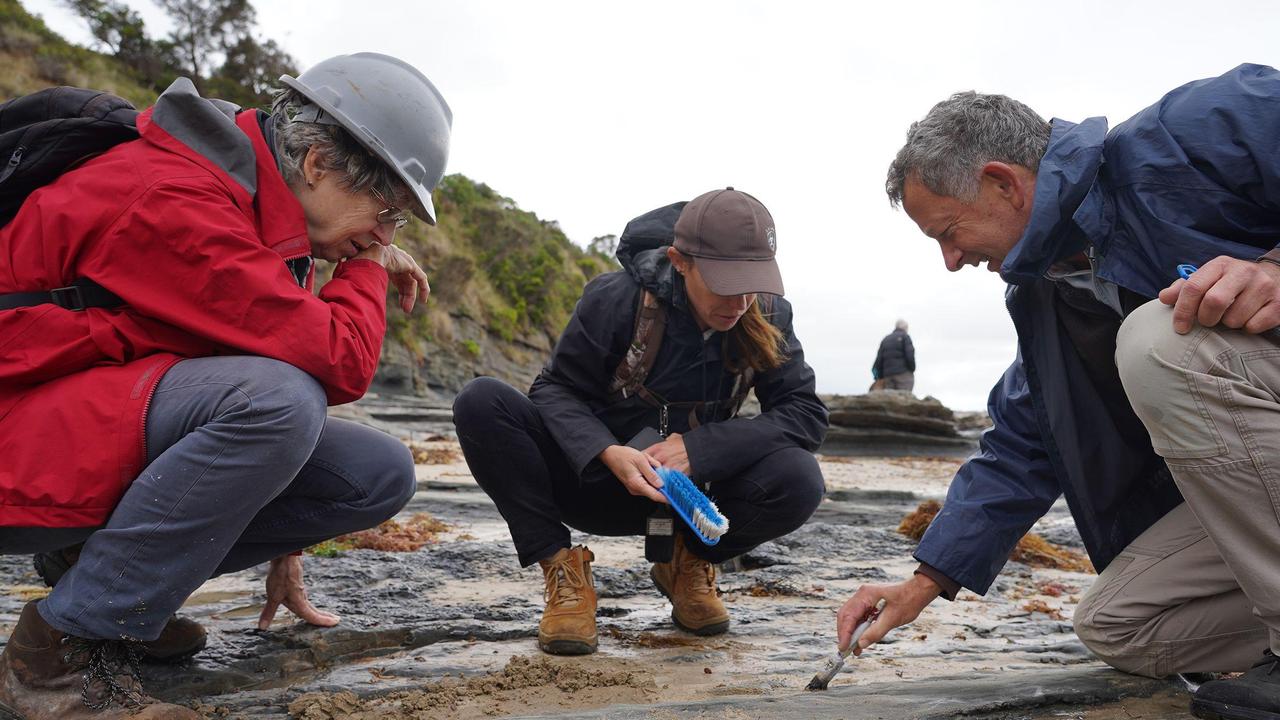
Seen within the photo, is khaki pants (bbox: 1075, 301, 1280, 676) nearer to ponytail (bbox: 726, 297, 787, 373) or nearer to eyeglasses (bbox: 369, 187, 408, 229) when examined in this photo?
ponytail (bbox: 726, 297, 787, 373)

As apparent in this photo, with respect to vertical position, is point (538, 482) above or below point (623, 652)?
above

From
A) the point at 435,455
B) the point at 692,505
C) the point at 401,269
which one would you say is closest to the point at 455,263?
the point at 435,455

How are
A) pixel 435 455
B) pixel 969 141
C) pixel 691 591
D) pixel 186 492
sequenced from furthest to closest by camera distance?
pixel 435 455
pixel 691 591
pixel 969 141
pixel 186 492

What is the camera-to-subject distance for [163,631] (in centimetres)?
263

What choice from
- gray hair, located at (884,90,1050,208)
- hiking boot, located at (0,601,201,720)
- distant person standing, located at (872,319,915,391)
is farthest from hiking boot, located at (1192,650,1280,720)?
distant person standing, located at (872,319,915,391)

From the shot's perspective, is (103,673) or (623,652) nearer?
(103,673)

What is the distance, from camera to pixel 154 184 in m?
2.19

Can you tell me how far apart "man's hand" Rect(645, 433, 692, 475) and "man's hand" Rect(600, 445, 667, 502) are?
7 centimetres

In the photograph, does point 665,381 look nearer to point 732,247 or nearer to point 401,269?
point 732,247

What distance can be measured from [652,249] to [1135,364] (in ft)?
6.03

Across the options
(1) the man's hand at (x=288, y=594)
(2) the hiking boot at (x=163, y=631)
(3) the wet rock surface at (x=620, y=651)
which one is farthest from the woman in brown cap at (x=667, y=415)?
(2) the hiking boot at (x=163, y=631)

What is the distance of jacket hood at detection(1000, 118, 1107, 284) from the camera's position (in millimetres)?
2209

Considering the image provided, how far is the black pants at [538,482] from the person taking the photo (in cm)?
329

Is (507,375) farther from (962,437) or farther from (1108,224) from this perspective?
(1108,224)
